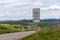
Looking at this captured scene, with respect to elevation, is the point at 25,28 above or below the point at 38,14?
below

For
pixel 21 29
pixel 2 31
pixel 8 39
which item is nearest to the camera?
pixel 8 39

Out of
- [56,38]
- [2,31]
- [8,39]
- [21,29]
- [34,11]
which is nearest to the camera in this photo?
[34,11]

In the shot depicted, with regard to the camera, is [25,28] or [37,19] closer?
[37,19]

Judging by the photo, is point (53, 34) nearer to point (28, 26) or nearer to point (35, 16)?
point (35, 16)

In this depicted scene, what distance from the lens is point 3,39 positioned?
1998 centimetres

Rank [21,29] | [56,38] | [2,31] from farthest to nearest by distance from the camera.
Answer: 1. [21,29]
2. [2,31]
3. [56,38]

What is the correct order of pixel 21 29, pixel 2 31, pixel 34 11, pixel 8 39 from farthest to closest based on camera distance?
pixel 21 29, pixel 2 31, pixel 8 39, pixel 34 11

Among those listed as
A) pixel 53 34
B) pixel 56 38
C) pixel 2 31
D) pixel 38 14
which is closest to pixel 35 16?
pixel 38 14

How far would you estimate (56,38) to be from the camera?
18.2 m

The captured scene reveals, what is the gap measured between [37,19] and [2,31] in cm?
1398

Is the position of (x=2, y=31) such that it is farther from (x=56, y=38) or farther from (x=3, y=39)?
(x=56, y=38)

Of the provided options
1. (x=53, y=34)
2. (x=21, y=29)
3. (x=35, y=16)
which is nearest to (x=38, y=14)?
(x=35, y=16)

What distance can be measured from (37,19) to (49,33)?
6121 millimetres

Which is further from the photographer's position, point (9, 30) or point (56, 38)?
point (9, 30)
